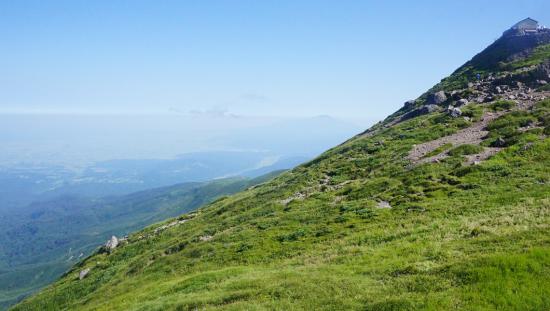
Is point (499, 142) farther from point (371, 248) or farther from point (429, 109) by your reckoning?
point (429, 109)

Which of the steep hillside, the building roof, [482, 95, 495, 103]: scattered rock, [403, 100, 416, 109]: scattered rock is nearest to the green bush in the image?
the steep hillside

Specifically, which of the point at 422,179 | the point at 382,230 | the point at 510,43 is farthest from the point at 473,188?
the point at 510,43

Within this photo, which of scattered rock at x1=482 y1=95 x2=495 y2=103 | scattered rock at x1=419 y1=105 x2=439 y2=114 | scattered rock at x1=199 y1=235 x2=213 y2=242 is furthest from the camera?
scattered rock at x1=419 y1=105 x2=439 y2=114

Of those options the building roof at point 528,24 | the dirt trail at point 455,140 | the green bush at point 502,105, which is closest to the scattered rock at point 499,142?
the dirt trail at point 455,140

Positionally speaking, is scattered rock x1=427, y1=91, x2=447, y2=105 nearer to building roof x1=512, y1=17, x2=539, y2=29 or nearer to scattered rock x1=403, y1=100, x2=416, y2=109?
scattered rock x1=403, y1=100, x2=416, y2=109

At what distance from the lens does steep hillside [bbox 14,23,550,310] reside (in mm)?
15961

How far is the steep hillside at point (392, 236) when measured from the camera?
16.0 metres

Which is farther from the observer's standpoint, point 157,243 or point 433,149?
point 157,243

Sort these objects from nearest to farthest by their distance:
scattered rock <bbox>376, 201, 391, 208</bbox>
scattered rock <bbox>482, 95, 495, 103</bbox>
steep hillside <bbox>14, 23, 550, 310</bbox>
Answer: steep hillside <bbox>14, 23, 550, 310</bbox> < scattered rock <bbox>376, 201, 391, 208</bbox> < scattered rock <bbox>482, 95, 495, 103</bbox>

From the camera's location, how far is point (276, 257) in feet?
97.4

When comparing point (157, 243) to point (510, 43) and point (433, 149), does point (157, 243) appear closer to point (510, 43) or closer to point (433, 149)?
point (433, 149)

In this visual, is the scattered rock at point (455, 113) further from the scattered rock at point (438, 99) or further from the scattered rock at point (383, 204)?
the scattered rock at point (383, 204)

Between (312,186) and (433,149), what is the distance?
51.4 feet

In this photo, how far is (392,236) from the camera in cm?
2477
